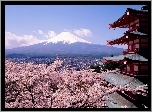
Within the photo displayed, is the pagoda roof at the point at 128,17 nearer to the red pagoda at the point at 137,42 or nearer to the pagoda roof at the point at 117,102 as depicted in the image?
the red pagoda at the point at 137,42

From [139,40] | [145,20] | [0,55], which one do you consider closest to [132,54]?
[139,40]

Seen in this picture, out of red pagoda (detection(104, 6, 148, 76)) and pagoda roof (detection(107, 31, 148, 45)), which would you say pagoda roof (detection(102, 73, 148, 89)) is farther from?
pagoda roof (detection(107, 31, 148, 45))

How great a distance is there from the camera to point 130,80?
7926 mm

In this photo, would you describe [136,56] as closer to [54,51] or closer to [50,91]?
[50,91]

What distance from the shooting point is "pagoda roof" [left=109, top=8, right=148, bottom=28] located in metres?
7.90

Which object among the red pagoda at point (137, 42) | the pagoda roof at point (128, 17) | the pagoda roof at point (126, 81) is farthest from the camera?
the pagoda roof at point (128, 17)

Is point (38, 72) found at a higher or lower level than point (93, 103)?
higher

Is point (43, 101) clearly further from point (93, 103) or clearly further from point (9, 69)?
point (9, 69)

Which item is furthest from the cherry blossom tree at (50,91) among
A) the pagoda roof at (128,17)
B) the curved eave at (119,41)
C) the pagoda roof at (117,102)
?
the pagoda roof at (128,17)

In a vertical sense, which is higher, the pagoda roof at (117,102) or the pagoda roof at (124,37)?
the pagoda roof at (124,37)

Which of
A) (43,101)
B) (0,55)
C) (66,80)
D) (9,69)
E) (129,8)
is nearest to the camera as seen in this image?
(0,55)

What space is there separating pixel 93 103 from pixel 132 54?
2134 millimetres

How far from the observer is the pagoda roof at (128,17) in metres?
7.90

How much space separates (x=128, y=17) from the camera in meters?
8.58
